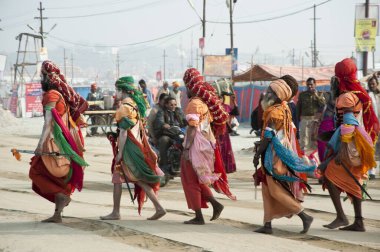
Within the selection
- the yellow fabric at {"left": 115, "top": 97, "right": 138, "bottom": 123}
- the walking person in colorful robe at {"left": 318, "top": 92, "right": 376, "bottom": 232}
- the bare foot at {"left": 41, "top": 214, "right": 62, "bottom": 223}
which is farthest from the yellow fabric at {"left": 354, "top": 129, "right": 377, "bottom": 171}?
the bare foot at {"left": 41, "top": 214, "right": 62, "bottom": 223}

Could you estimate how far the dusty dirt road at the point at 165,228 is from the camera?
7.67m

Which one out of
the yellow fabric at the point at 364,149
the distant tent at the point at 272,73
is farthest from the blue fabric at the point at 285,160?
the distant tent at the point at 272,73

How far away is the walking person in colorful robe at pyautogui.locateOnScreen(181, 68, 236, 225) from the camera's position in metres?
9.12

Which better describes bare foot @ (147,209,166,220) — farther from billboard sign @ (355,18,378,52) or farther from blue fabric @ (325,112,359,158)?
billboard sign @ (355,18,378,52)

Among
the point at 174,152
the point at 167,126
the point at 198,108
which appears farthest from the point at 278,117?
the point at 174,152

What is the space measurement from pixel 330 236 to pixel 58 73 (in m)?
3.62

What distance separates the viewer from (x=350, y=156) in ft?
28.7

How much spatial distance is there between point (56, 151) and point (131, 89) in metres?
1.21

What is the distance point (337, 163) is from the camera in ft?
28.8

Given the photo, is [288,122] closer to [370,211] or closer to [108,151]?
[370,211]

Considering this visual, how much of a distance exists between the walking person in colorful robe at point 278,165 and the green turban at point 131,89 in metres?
1.74

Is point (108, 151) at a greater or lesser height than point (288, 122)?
lesser

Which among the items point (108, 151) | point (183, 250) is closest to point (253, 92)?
point (108, 151)

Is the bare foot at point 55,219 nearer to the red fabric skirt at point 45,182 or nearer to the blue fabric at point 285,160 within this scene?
the red fabric skirt at point 45,182
